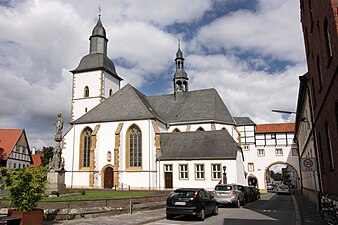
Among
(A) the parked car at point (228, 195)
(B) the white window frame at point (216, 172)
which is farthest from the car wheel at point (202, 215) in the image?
(B) the white window frame at point (216, 172)

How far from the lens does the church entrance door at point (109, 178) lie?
3466 centimetres

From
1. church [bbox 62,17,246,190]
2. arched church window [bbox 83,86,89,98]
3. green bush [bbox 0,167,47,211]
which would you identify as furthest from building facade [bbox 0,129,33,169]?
green bush [bbox 0,167,47,211]

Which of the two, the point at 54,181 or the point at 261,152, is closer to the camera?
the point at 54,181

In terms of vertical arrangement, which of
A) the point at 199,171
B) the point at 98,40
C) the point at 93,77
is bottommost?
the point at 199,171

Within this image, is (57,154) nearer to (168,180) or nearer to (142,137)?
(142,137)

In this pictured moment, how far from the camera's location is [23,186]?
32.3 feet

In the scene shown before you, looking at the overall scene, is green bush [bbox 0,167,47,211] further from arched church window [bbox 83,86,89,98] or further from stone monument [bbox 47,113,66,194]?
arched church window [bbox 83,86,89,98]

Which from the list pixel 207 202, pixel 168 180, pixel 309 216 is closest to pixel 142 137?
pixel 168 180

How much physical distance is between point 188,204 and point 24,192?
21.9 feet

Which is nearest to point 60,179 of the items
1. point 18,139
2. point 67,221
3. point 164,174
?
point 67,221

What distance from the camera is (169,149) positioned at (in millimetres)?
34562

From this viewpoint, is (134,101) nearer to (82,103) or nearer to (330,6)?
(82,103)

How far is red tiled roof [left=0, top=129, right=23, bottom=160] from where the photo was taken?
44.9 meters

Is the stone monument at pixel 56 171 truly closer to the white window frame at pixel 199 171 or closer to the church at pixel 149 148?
the church at pixel 149 148
